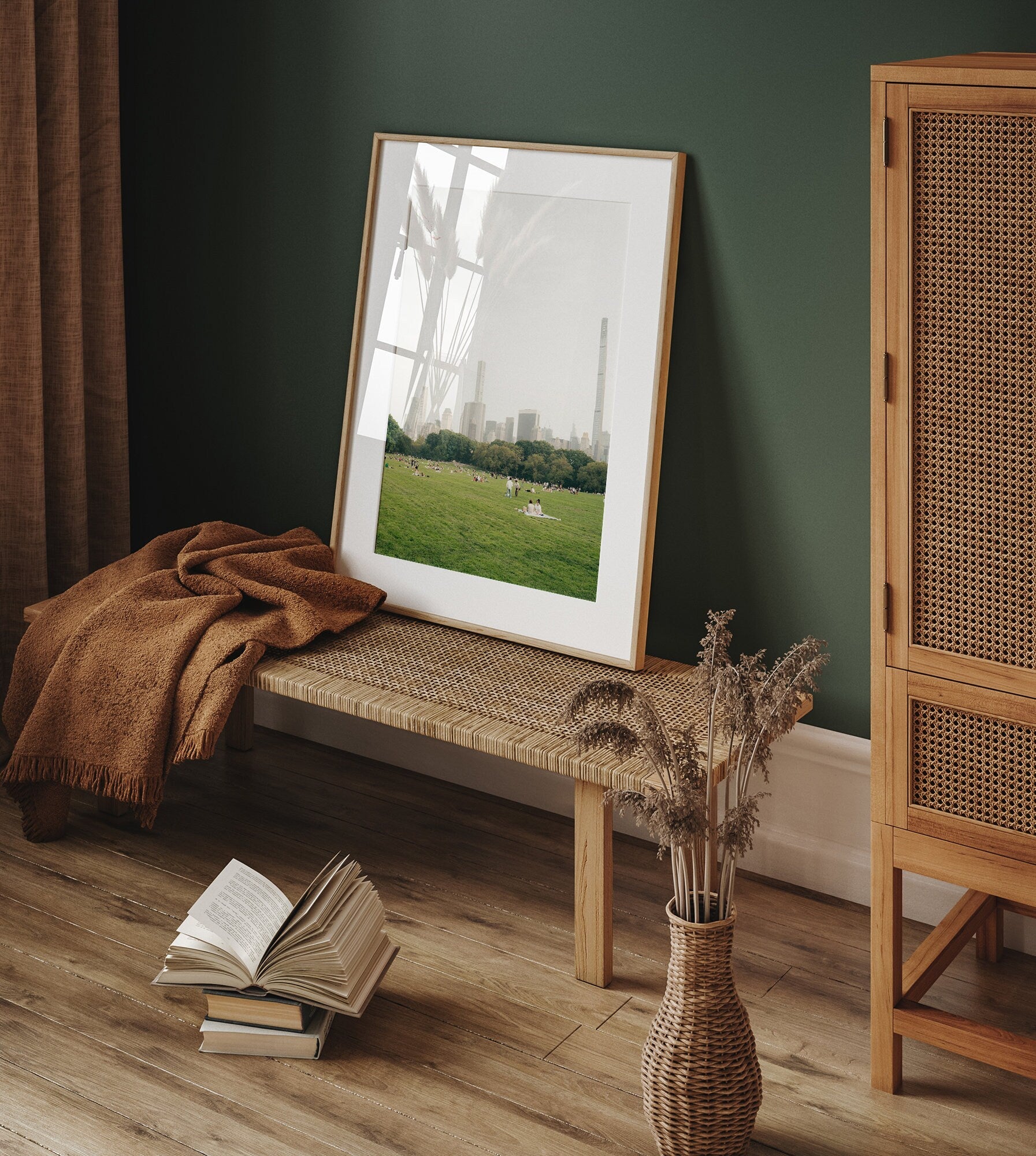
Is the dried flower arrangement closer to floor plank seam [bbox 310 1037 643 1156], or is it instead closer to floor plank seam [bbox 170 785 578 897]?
floor plank seam [bbox 310 1037 643 1156]

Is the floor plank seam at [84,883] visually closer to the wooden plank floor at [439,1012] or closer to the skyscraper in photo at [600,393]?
the wooden plank floor at [439,1012]

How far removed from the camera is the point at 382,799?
2.90 meters

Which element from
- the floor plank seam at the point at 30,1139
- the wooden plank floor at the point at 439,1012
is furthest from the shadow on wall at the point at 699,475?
the floor plank seam at the point at 30,1139

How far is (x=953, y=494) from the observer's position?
177 cm

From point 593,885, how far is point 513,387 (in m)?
1.08

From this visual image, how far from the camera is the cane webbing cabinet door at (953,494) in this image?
1694mm

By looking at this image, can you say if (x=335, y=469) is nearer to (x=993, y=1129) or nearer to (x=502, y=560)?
(x=502, y=560)

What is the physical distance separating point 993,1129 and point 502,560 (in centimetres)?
143

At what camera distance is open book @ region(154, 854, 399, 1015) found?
196 cm

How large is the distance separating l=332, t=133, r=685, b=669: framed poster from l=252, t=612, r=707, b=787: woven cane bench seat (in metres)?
0.07

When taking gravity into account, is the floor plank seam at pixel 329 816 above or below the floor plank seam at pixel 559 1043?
above

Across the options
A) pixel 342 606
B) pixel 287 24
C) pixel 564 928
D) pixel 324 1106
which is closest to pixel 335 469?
pixel 342 606

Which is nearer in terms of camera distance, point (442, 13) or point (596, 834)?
point (596, 834)

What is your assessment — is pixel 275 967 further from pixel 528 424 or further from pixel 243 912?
pixel 528 424
